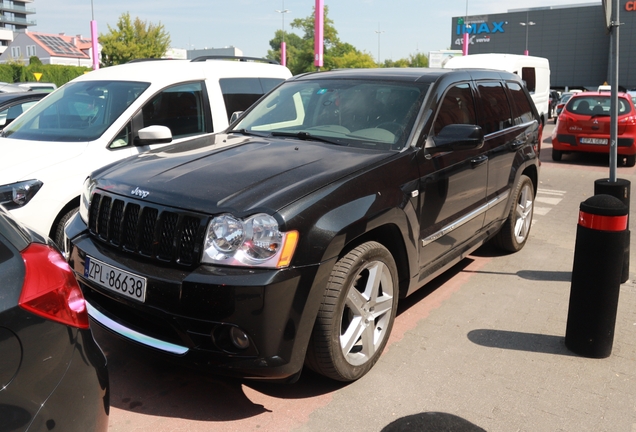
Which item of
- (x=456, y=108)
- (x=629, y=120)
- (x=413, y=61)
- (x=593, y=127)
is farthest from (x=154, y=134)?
(x=413, y=61)

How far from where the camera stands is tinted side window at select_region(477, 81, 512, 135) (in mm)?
5211

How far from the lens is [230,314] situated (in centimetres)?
293

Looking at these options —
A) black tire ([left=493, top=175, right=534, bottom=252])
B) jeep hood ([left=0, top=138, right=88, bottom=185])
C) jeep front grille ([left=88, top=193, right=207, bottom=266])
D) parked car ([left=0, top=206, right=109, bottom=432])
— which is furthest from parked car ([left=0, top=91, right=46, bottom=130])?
parked car ([left=0, top=206, right=109, bottom=432])

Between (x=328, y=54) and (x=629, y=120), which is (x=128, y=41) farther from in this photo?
(x=629, y=120)

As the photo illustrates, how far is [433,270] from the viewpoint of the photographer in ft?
14.4

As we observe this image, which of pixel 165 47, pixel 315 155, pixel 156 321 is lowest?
pixel 156 321

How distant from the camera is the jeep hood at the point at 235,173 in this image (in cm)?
318

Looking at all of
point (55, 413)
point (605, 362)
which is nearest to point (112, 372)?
point (55, 413)

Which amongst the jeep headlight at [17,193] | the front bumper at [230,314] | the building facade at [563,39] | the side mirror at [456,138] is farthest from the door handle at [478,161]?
the building facade at [563,39]

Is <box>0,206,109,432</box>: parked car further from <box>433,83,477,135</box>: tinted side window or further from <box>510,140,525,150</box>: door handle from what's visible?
<box>510,140,525,150</box>: door handle

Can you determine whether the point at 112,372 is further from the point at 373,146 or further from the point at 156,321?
the point at 373,146

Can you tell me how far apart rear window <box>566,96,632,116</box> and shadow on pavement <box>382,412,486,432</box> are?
487 inches

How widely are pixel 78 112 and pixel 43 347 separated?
4490 millimetres

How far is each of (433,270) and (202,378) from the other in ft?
5.84
